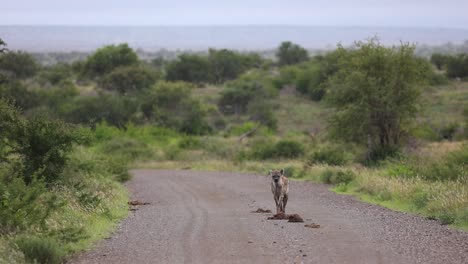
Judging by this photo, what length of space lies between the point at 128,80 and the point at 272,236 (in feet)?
212

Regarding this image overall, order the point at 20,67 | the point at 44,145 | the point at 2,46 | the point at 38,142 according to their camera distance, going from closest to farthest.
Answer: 1. the point at 38,142
2. the point at 44,145
3. the point at 2,46
4. the point at 20,67

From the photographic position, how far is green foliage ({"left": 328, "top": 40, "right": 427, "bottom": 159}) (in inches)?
1448

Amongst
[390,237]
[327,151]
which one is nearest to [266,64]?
[327,151]

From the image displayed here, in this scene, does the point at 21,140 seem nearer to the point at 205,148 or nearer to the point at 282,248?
the point at 282,248

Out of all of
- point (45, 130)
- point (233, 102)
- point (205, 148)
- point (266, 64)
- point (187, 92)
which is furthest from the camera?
point (266, 64)

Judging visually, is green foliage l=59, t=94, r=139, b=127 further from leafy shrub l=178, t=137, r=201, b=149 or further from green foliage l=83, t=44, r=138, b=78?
green foliage l=83, t=44, r=138, b=78

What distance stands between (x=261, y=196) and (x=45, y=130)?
806 cm

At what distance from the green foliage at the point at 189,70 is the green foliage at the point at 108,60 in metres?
4.99

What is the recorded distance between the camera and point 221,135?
61.2 meters

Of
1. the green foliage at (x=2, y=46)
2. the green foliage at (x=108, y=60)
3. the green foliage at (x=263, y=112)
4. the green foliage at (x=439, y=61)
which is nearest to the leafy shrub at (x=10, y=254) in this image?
the green foliage at (x=2, y=46)

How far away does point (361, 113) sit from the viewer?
3675 centimetres

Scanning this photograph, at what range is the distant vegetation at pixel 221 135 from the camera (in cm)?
1744

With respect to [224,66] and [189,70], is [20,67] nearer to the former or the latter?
[189,70]

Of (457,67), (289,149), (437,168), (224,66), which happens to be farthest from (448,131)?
(224,66)
